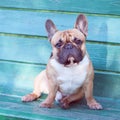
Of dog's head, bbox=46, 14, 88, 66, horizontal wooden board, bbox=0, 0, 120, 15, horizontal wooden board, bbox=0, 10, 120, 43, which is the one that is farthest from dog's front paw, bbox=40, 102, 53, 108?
horizontal wooden board, bbox=0, 0, 120, 15

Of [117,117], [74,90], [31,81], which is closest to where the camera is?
[117,117]

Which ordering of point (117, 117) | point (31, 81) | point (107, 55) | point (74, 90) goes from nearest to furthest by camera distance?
point (117, 117), point (74, 90), point (107, 55), point (31, 81)

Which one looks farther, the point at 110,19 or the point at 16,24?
the point at 16,24

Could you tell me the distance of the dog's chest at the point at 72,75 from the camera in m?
2.21

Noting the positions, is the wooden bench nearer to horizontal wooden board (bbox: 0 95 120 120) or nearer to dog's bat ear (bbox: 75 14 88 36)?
horizontal wooden board (bbox: 0 95 120 120)

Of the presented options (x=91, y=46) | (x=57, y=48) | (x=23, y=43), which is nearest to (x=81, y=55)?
(x=57, y=48)

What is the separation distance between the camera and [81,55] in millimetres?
2156

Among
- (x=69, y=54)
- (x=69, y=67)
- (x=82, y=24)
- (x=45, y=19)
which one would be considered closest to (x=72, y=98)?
(x=69, y=67)

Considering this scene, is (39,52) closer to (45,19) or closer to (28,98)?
(45,19)

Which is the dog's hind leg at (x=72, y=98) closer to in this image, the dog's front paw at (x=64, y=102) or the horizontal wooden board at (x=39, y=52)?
the dog's front paw at (x=64, y=102)

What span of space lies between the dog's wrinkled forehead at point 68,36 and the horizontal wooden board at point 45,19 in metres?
0.24

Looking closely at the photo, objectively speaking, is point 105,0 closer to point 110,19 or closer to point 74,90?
point 110,19

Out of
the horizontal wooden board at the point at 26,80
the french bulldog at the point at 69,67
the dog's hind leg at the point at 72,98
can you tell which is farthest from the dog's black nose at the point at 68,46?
the horizontal wooden board at the point at 26,80

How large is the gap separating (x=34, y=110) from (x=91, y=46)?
57 centimetres
